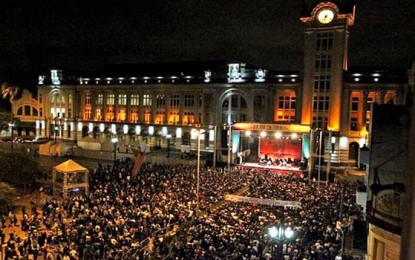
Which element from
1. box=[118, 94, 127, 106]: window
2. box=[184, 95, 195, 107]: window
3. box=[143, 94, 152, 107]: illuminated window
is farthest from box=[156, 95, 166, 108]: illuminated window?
box=[118, 94, 127, 106]: window

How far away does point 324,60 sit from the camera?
171 feet

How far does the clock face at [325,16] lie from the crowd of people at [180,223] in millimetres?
28486

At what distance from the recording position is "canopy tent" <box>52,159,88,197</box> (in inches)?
1169

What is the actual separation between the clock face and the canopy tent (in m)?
36.0

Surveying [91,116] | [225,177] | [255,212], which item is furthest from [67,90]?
[255,212]

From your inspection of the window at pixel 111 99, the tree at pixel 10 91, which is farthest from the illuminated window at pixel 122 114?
the tree at pixel 10 91

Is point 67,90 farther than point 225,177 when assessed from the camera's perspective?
Yes

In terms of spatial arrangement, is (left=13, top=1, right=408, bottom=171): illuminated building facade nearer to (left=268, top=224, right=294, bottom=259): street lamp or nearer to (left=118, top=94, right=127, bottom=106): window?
(left=118, top=94, right=127, bottom=106): window

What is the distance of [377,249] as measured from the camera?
12.0 metres

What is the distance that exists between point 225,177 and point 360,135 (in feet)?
83.5

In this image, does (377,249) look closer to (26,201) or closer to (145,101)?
(26,201)

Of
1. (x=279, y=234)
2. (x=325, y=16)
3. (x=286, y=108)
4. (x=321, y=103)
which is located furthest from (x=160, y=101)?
(x=279, y=234)

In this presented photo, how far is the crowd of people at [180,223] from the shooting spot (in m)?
17.0

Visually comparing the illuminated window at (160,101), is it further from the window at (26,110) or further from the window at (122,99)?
the window at (26,110)
